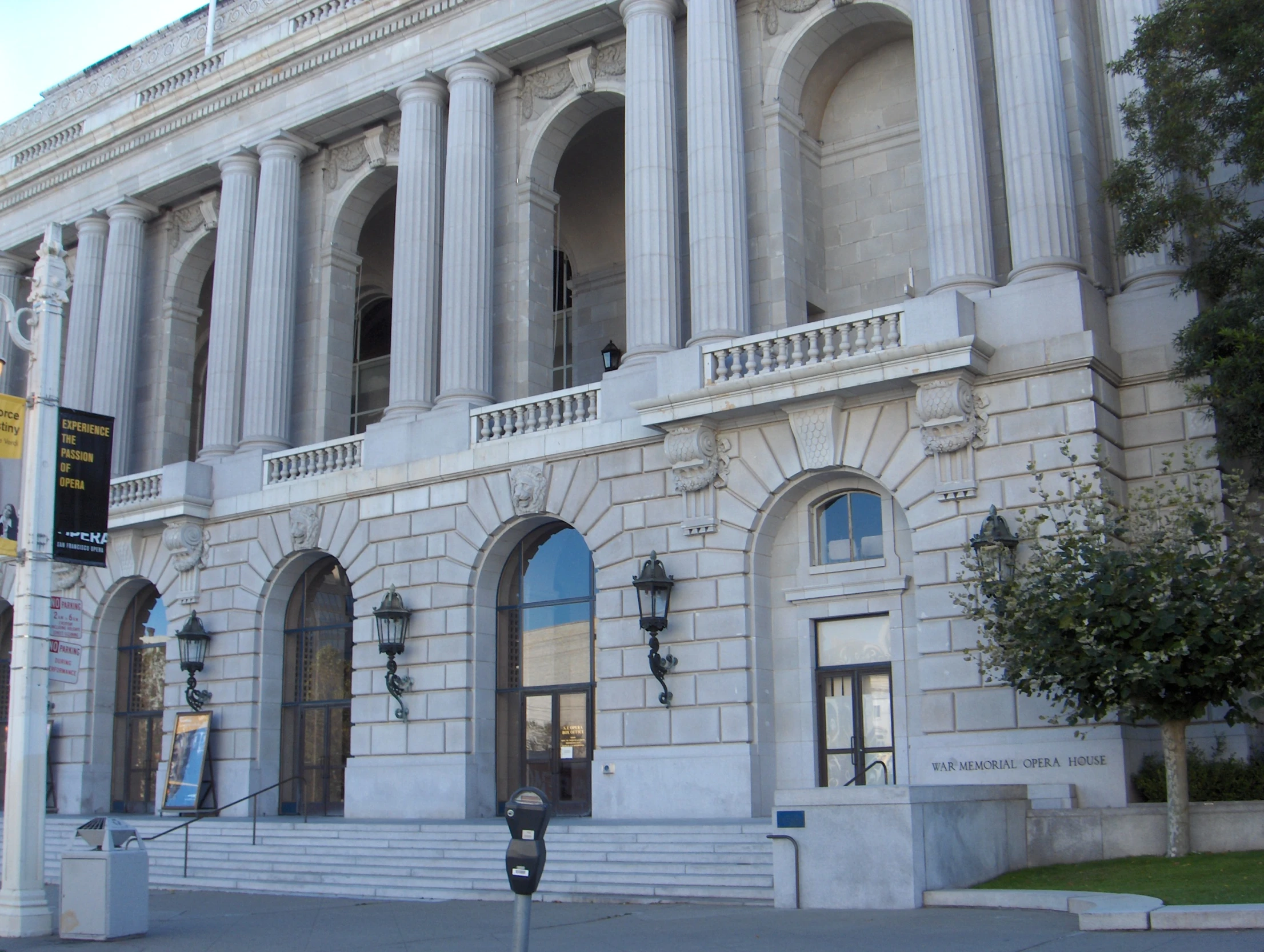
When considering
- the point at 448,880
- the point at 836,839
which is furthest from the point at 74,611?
the point at 836,839

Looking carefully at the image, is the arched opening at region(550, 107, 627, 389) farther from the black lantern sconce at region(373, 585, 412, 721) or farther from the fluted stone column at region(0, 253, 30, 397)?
the fluted stone column at region(0, 253, 30, 397)

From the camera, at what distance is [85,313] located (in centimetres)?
3772

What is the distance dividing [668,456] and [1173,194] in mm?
9709

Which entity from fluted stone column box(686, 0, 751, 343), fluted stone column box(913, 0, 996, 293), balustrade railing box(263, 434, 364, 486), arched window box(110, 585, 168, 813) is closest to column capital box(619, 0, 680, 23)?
fluted stone column box(686, 0, 751, 343)

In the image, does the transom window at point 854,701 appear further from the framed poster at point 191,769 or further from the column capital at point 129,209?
the column capital at point 129,209

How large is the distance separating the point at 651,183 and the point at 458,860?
1367 centimetres

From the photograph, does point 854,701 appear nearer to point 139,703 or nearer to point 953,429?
point 953,429

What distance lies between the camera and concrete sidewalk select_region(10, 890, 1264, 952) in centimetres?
1234

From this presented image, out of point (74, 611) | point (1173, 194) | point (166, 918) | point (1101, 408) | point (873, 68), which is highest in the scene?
point (873, 68)

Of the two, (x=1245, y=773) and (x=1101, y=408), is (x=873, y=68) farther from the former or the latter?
(x=1245, y=773)

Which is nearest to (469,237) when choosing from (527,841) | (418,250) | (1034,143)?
(418,250)

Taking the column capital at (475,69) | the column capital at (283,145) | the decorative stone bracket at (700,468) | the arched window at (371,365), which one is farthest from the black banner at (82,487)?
the arched window at (371,365)

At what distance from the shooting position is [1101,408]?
21656 mm

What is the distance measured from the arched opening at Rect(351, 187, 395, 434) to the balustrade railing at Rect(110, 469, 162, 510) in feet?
23.1
